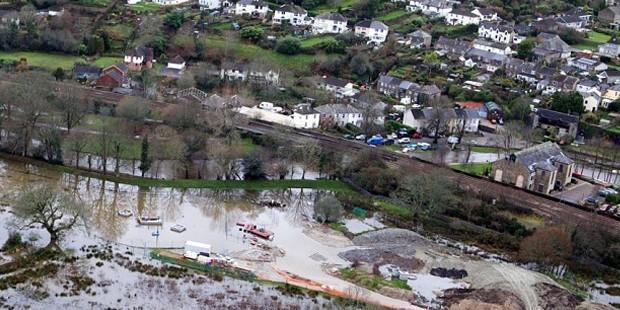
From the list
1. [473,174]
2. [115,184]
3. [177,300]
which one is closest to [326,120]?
[473,174]

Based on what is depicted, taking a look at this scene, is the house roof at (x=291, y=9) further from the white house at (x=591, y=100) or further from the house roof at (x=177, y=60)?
the white house at (x=591, y=100)

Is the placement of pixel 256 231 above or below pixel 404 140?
below

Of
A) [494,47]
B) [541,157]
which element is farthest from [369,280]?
[494,47]

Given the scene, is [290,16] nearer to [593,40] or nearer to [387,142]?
[387,142]

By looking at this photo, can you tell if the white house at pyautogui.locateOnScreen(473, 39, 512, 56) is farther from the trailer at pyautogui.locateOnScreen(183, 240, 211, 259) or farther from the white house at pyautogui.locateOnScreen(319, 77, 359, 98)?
the trailer at pyautogui.locateOnScreen(183, 240, 211, 259)

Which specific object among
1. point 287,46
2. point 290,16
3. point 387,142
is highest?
point 290,16

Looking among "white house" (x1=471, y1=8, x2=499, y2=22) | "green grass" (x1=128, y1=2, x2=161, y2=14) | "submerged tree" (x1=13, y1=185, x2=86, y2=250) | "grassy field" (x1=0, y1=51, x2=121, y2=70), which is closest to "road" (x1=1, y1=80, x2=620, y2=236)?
"grassy field" (x1=0, y1=51, x2=121, y2=70)
